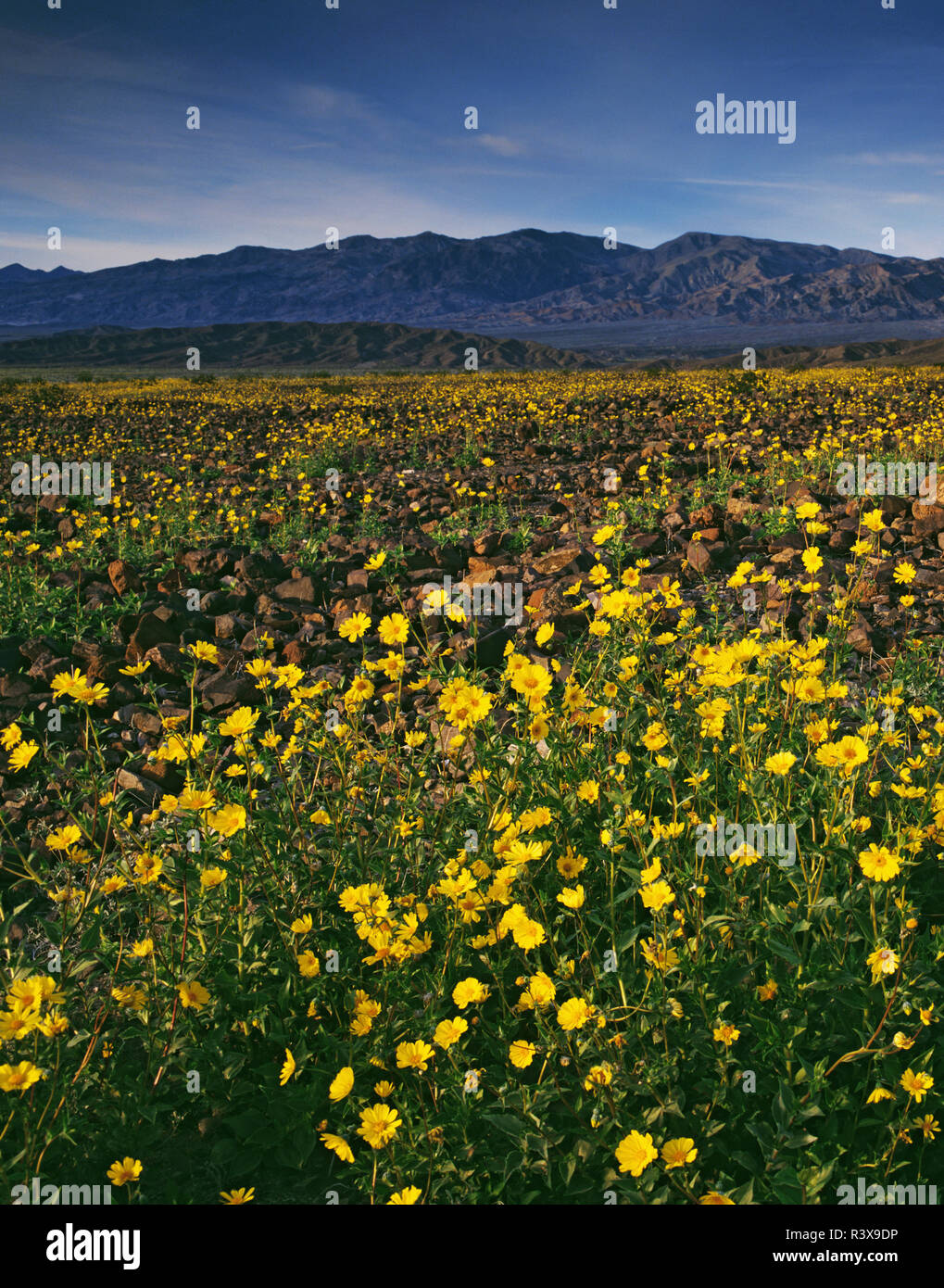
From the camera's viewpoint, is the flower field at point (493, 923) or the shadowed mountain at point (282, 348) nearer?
the flower field at point (493, 923)

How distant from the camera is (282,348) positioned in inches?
5069

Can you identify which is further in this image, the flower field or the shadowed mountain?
the shadowed mountain

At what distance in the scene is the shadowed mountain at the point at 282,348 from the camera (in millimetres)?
109375

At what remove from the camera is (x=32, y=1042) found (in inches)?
79.8

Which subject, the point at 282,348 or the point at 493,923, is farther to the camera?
the point at 282,348

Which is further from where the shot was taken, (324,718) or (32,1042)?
(324,718)

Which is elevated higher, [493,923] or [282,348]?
[282,348]

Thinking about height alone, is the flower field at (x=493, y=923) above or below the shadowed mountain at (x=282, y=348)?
below

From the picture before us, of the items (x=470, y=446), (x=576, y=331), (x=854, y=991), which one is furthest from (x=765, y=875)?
(x=576, y=331)

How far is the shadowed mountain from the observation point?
359 feet

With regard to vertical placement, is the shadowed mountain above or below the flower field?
above
